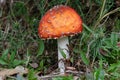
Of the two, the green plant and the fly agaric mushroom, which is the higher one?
the fly agaric mushroom

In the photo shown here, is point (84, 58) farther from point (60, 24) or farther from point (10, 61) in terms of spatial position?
point (10, 61)

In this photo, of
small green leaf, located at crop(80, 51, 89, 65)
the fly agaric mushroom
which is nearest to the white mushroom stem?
the fly agaric mushroom

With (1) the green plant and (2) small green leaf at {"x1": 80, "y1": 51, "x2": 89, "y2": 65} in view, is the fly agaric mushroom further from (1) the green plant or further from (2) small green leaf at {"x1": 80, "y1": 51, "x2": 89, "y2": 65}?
(1) the green plant

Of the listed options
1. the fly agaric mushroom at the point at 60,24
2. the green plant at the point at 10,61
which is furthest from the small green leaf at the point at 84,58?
the green plant at the point at 10,61

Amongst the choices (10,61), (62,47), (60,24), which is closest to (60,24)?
(60,24)

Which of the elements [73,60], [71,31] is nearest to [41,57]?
[73,60]

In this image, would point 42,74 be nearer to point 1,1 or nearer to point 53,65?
point 53,65

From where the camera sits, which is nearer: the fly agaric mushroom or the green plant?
the fly agaric mushroom

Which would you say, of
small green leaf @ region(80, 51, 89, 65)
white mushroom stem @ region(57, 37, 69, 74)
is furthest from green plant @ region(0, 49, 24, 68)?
small green leaf @ region(80, 51, 89, 65)

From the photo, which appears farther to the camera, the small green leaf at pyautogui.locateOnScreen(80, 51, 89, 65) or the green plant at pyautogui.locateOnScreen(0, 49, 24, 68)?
the green plant at pyautogui.locateOnScreen(0, 49, 24, 68)
